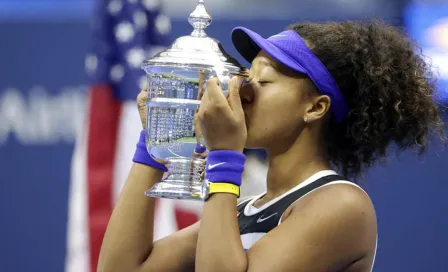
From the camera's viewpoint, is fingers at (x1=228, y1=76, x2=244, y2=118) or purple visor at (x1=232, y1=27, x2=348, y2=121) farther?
purple visor at (x1=232, y1=27, x2=348, y2=121)

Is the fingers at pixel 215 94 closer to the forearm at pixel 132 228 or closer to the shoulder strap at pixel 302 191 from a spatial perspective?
the shoulder strap at pixel 302 191

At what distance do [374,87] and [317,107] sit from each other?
134mm

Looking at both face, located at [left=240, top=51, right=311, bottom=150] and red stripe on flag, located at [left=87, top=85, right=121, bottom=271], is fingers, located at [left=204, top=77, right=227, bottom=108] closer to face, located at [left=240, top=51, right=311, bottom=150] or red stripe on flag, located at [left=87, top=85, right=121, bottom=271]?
face, located at [left=240, top=51, right=311, bottom=150]

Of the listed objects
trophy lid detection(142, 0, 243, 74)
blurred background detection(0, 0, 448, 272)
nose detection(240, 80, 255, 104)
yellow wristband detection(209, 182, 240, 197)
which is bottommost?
blurred background detection(0, 0, 448, 272)

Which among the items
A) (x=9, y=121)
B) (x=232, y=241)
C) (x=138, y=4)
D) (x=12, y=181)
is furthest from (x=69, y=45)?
(x=232, y=241)

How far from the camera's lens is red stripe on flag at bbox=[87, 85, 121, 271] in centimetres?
306

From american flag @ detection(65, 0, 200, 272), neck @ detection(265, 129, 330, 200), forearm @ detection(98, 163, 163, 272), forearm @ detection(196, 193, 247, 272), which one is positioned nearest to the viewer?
forearm @ detection(196, 193, 247, 272)

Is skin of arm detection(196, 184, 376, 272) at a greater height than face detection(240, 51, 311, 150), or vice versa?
face detection(240, 51, 311, 150)

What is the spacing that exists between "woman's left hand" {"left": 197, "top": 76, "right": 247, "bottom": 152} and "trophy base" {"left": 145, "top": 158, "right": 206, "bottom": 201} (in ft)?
0.40

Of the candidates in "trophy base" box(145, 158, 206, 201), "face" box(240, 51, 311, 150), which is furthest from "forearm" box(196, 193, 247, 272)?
"face" box(240, 51, 311, 150)

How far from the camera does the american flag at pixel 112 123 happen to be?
304 centimetres

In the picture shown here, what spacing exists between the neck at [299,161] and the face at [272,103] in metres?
0.05

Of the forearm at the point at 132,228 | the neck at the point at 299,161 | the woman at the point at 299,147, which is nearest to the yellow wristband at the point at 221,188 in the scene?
the woman at the point at 299,147

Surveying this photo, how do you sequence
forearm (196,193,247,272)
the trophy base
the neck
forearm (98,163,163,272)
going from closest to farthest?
forearm (196,193,247,272) → the trophy base → the neck → forearm (98,163,163,272)
